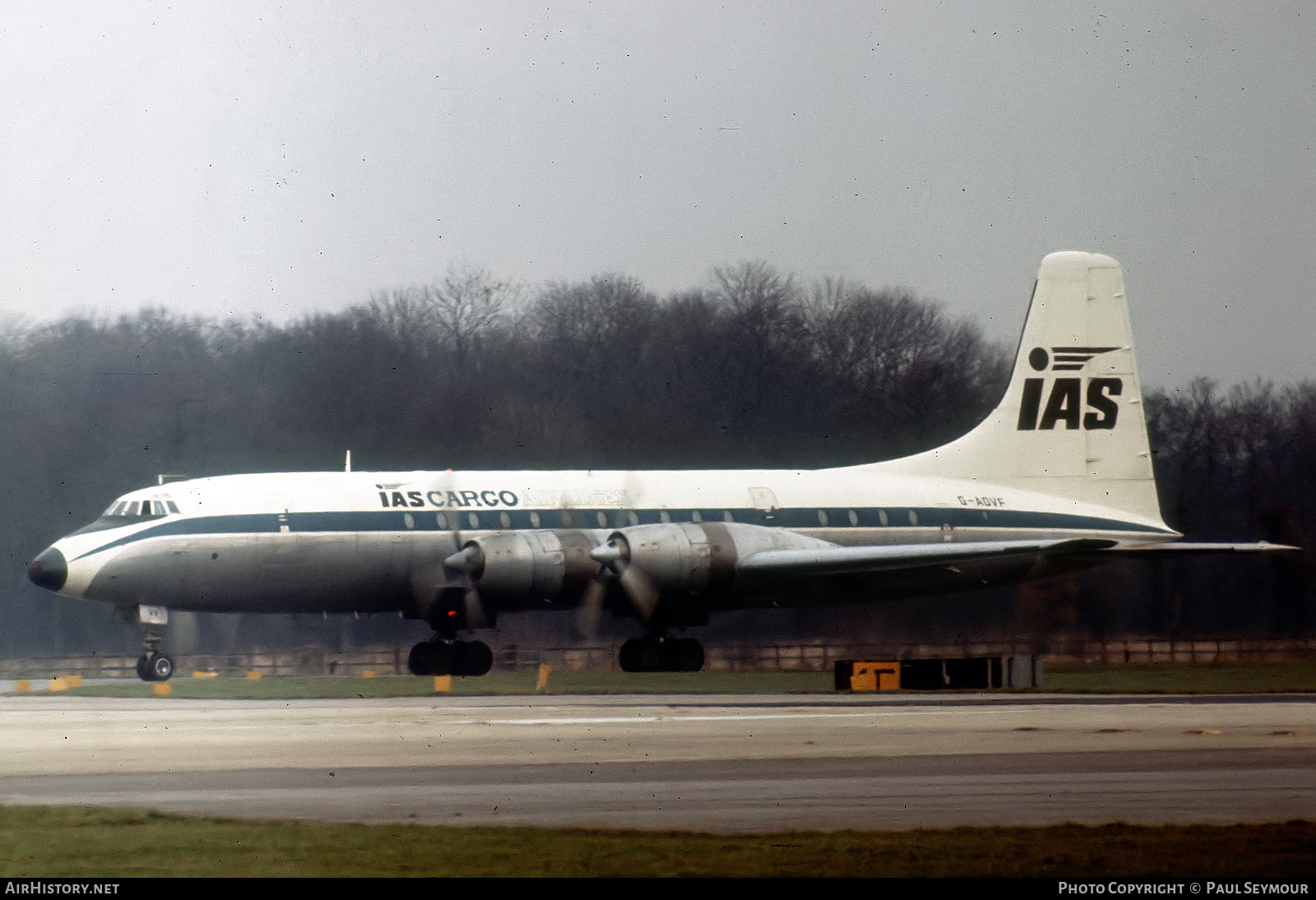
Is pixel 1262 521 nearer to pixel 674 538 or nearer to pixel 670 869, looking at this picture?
pixel 674 538

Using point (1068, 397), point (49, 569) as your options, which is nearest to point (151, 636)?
point (49, 569)

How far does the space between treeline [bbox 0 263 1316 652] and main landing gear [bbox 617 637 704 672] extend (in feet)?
8.65

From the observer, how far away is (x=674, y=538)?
32188mm

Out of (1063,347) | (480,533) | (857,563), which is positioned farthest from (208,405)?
(1063,347)

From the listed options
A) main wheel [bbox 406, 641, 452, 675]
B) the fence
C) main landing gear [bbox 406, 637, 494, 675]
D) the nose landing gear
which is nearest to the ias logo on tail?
the fence

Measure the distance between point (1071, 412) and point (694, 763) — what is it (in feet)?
72.9

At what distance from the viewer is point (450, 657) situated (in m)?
33.0

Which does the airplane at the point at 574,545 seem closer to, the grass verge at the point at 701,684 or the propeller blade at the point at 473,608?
the propeller blade at the point at 473,608

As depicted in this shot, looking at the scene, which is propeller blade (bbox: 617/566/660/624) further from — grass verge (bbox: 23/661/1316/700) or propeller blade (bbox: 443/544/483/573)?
propeller blade (bbox: 443/544/483/573)

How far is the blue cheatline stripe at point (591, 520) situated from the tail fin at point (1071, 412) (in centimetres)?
89

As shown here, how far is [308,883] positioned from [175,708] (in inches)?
737

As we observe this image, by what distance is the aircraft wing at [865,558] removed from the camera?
32.3 metres

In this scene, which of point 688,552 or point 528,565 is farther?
point 688,552

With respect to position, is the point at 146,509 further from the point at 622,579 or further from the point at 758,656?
the point at 758,656
